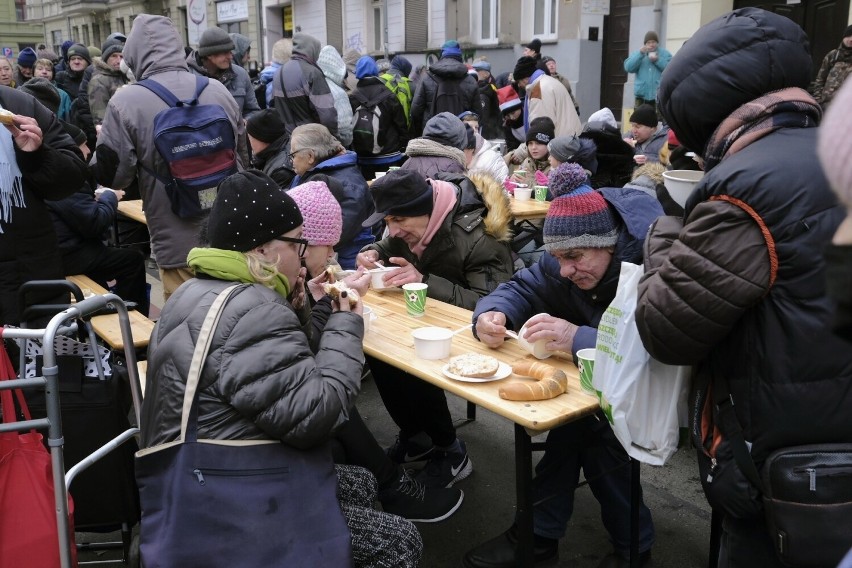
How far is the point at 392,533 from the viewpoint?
2.43 m

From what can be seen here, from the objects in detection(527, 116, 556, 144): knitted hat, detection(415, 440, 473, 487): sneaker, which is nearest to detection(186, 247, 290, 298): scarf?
detection(415, 440, 473, 487): sneaker

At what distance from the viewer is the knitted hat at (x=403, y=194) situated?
3.47 m

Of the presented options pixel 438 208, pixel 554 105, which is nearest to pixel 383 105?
pixel 554 105

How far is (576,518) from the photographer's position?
11.4 feet

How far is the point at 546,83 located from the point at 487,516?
6389 mm

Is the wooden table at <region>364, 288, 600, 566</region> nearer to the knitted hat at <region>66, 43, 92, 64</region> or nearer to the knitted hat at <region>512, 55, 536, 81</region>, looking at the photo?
the knitted hat at <region>512, 55, 536, 81</region>

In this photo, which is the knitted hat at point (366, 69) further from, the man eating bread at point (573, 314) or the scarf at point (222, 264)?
the scarf at point (222, 264)

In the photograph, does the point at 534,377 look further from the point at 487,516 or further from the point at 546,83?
the point at 546,83

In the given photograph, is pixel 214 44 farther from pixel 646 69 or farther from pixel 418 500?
pixel 646 69

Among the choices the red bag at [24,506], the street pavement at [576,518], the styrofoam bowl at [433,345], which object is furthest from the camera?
the street pavement at [576,518]

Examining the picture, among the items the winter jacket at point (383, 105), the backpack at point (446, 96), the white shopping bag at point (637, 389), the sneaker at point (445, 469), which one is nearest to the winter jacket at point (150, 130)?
the sneaker at point (445, 469)

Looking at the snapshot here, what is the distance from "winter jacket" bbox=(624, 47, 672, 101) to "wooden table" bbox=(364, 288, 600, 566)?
8.92m

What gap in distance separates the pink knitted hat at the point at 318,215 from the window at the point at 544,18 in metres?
13.3

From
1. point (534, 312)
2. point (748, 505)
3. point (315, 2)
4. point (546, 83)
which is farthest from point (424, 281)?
point (315, 2)
